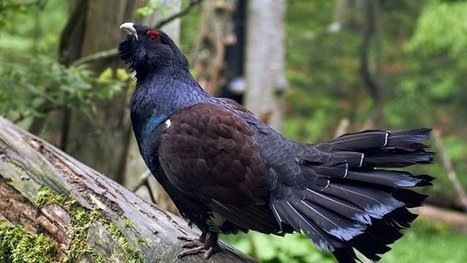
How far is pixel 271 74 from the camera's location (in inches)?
395

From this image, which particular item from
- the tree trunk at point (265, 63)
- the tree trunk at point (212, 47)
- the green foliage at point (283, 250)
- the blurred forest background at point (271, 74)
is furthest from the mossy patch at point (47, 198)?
the tree trunk at point (265, 63)

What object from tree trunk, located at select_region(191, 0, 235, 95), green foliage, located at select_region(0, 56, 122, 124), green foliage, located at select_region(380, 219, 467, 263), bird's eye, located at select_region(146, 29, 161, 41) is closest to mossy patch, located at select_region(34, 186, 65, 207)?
bird's eye, located at select_region(146, 29, 161, 41)

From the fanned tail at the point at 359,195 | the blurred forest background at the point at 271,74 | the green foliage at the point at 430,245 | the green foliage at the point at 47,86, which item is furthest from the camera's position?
the green foliage at the point at 430,245

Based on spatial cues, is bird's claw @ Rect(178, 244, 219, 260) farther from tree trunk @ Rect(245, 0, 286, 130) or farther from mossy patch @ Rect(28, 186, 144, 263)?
tree trunk @ Rect(245, 0, 286, 130)

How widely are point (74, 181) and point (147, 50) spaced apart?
32.9 inches

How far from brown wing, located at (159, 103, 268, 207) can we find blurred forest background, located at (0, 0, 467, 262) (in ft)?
4.29

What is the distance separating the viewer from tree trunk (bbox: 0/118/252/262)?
363 centimetres

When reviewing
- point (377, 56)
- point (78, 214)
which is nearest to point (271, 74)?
point (377, 56)

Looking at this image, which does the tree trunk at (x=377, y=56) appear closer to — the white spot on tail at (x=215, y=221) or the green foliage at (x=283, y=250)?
the green foliage at (x=283, y=250)

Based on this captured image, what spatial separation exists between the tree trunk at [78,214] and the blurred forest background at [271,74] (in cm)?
134

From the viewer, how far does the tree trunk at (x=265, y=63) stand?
32.8 feet

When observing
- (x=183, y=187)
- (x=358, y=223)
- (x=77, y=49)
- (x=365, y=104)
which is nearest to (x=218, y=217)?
(x=183, y=187)

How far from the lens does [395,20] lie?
53.9 ft

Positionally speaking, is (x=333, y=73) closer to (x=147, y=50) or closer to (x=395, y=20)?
(x=395, y=20)
